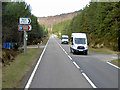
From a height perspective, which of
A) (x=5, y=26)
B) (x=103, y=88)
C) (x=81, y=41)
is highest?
(x=5, y=26)

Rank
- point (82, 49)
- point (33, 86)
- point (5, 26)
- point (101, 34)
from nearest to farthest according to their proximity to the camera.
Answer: point (33, 86) → point (82, 49) → point (5, 26) → point (101, 34)

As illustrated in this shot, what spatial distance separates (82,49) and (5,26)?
47.2 feet

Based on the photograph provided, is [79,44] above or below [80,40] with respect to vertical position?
below

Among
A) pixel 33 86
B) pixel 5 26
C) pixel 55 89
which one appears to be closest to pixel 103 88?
pixel 55 89

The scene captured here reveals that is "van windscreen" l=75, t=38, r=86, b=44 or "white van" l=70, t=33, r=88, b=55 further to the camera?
"van windscreen" l=75, t=38, r=86, b=44

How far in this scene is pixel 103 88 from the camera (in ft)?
23.1

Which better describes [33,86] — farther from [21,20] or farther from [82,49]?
[82,49]

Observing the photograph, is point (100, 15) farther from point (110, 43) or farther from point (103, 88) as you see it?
point (103, 88)

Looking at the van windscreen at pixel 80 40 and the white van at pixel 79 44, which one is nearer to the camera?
the white van at pixel 79 44

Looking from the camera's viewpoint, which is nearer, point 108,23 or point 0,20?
point 0,20

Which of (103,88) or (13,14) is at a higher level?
(13,14)

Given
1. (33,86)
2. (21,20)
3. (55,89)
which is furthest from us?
(21,20)

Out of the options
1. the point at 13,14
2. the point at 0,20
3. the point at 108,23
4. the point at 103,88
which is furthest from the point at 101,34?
the point at 103,88

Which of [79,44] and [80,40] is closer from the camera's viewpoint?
[79,44]
